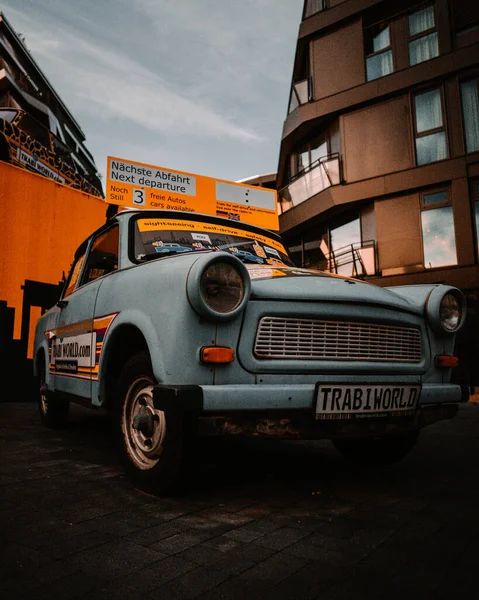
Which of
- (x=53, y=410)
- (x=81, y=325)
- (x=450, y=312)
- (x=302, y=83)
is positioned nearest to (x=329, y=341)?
(x=450, y=312)

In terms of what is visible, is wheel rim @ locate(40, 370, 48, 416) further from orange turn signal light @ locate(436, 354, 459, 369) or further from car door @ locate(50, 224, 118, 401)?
orange turn signal light @ locate(436, 354, 459, 369)

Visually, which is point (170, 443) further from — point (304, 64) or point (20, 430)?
point (304, 64)

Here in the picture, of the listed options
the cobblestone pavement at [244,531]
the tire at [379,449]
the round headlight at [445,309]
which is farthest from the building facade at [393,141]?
the cobblestone pavement at [244,531]

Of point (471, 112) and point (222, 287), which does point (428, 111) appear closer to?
point (471, 112)

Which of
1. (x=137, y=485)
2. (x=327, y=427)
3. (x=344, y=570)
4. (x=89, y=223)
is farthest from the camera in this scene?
(x=89, y=223)

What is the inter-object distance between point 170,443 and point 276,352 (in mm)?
669

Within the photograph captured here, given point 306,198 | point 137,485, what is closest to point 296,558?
point 137,485

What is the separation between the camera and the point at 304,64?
15.4 meters

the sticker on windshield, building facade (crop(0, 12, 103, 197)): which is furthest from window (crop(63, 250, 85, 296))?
building facade (crop(0, 12, 103, 197))

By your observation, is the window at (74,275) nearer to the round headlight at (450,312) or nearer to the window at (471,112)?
the round headlight at (450,312)

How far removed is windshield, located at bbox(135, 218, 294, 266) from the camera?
3.08 metres

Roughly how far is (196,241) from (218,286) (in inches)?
47.1

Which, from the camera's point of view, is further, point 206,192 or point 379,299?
point 206,192

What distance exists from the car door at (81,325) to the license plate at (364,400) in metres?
1.60
